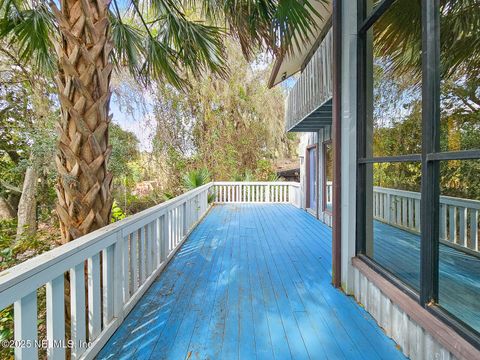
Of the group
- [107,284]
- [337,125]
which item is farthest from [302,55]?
[107,284]

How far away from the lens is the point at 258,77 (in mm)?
13789

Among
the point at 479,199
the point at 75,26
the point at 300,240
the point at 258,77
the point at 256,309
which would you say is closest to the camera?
the point at 75,26

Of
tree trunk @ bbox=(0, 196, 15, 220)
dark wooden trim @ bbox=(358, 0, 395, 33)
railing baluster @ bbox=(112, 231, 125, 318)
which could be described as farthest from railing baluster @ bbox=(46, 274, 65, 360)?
tree trunk @ bbox=(0, 196, 15, 220)

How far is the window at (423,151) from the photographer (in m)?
1.83

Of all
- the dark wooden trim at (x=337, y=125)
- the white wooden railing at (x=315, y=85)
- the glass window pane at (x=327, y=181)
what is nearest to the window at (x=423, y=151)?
the dark wooden trim at (x=337, y=125)

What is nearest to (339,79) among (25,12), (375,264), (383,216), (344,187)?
(344,187)

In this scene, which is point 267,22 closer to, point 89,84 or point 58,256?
point 89,84

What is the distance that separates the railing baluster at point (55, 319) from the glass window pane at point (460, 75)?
8.38 ft

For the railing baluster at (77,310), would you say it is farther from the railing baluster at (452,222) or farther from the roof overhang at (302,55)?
the roof overhang at (302,55)

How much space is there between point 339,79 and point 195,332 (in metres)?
2.89

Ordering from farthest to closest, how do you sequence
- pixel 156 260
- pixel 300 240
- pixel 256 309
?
1. pixel 300 240
2. pixel 156 260
3. pixel 256 309

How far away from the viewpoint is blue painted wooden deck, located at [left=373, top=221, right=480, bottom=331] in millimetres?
1859

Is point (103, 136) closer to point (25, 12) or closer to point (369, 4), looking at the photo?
point (25, 12)

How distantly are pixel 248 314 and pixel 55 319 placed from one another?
5.19 ft
